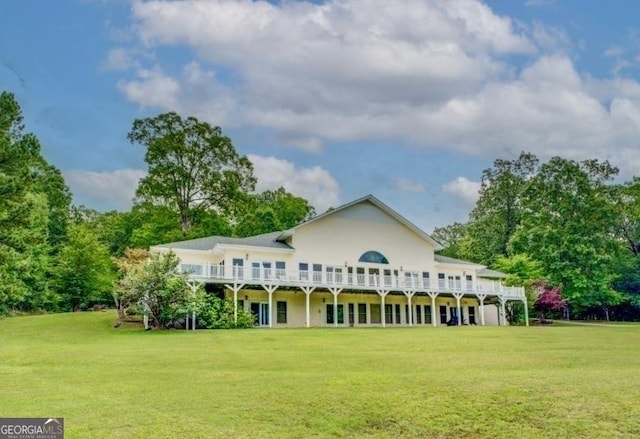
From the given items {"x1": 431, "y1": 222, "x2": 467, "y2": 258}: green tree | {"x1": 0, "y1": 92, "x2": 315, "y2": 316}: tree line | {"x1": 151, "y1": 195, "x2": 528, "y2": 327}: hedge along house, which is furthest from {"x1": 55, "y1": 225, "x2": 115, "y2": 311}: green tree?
{"x1": 431, "y1": 222, "x2": 467, "y2": 258}: green tree

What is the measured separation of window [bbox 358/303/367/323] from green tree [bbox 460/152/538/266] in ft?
73.2

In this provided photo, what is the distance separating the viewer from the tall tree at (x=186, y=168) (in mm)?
45281

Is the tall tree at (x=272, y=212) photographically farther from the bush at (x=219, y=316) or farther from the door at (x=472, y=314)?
the bush at (x=219, y=316)

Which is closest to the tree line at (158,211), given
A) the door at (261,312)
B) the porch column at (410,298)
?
the door at (261,312)

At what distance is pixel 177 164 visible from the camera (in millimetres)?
45594

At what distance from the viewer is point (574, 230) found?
44.5 m

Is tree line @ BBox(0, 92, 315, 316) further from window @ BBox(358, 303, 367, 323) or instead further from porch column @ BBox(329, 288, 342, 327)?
porch column @ BBox(329, 288, 342, 327)

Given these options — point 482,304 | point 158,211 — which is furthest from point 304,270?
point 158,211

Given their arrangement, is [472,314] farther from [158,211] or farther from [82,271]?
[82,271]

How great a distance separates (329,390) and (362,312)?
85.8 ft

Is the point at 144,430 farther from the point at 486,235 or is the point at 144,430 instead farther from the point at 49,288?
the point at 486,235

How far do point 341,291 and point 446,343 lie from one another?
51.3ft

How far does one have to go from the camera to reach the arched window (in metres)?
35.2

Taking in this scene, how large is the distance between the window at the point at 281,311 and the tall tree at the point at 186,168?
15.2 meters
